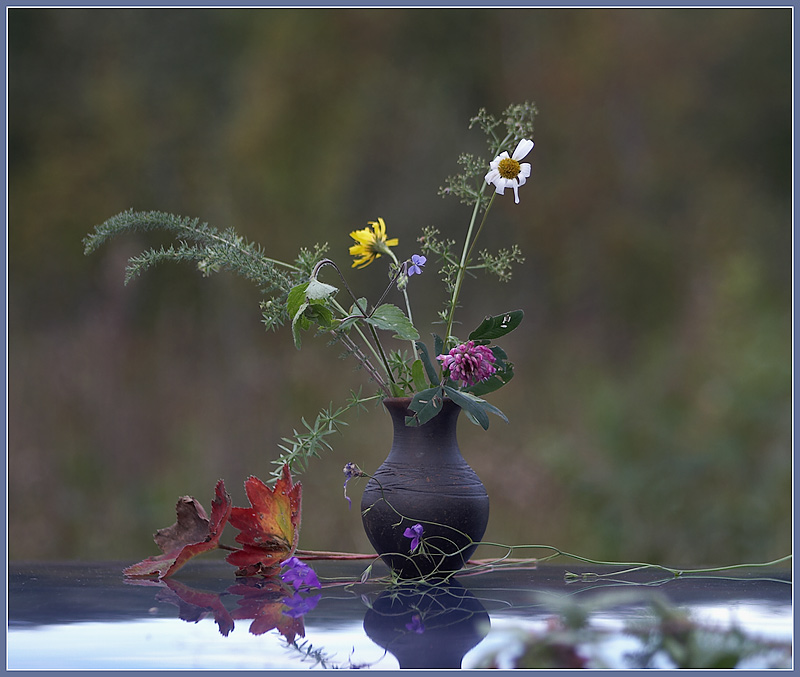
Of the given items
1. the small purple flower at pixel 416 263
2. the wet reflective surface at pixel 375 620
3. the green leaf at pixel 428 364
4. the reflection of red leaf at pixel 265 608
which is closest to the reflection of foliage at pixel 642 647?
the wet reflective surface at pixel 375 620

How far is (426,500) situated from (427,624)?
16cm

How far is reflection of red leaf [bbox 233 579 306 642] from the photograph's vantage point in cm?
69

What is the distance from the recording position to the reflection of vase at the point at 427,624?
2.01 ft

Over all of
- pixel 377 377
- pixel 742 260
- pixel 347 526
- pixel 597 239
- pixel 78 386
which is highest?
pixel 597 239

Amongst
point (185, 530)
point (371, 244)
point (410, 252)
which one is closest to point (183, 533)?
point (185, 530)

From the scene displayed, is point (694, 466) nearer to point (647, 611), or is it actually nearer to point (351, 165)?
point (351, 165)

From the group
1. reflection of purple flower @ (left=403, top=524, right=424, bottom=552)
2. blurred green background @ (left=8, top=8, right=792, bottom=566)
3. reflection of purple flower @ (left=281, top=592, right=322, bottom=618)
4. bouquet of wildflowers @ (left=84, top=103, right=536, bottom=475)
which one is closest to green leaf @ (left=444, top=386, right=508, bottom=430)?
bouquet of wildflowers @ (left=84, top=103, right=536, bottom=475)

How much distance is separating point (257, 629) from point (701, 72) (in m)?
2.62

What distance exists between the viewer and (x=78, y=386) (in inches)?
100

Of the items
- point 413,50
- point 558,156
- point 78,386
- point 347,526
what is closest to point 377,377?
point 347,526

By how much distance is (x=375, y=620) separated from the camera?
2.35ft

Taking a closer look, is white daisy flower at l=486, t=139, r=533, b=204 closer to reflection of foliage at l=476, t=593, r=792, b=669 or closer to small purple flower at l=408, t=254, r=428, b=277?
small purple flower at l=408, t=254, r=428, b=277

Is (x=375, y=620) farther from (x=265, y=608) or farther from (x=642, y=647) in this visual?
(x=642, y=647)

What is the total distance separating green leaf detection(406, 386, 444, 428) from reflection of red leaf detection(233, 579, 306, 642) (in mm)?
210
